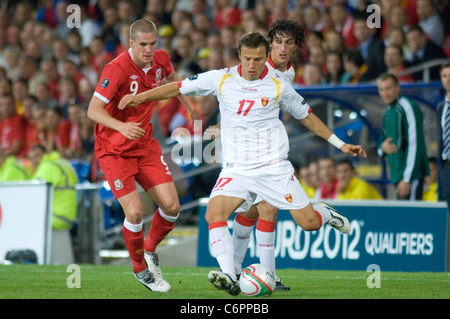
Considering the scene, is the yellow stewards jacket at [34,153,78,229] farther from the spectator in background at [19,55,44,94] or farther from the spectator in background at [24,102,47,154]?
the spectator in background at [19,55,44,94]

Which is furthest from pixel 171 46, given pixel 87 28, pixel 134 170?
pixel 134 170

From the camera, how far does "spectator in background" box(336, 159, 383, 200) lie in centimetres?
1116

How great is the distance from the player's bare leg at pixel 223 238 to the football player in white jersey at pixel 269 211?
17.5 inches

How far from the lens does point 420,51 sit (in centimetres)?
1228

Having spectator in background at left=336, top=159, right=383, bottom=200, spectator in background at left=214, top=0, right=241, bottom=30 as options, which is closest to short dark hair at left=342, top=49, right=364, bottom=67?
spectator in background at left=336, top=159, right=383, bottom=200

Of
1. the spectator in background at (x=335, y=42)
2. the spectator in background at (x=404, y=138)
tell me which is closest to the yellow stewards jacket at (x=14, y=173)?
the spectator in background at (x=335, y=42)

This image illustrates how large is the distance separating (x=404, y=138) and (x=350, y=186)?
1205 mm

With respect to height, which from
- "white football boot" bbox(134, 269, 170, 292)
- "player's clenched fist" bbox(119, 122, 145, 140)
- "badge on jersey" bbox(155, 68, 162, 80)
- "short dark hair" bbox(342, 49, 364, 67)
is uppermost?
"short dark hair" bbox(342, 49, 364, 67)

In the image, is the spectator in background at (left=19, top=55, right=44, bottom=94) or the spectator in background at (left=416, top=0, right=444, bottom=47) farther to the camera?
the spectator in background at (left=19, top=55, right=44, bottom=94)

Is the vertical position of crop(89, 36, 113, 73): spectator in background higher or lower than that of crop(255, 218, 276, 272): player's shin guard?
higher

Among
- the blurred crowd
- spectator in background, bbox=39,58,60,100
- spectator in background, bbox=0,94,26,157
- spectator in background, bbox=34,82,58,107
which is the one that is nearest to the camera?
the blurred crowd

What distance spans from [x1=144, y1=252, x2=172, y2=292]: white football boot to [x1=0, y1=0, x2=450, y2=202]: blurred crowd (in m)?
3.78

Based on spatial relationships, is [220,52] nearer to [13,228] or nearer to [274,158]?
[13,228]
